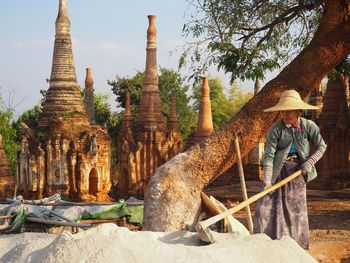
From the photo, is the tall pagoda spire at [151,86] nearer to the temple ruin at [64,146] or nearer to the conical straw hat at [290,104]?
the temple ruin at [64,146]

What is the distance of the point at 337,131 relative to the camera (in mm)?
17984

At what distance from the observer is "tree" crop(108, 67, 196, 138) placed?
36.7 meters

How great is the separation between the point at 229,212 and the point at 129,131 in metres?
17.8

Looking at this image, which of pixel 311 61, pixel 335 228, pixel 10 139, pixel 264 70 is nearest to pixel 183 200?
pixel 311 61

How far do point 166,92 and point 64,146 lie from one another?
1911 cm

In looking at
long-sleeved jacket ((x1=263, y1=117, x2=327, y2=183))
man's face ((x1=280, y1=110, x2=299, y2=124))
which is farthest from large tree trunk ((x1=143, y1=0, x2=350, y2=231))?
man's face ((x1=280, y1=110, x2=299, y2=124))

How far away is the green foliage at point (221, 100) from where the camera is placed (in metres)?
40.8

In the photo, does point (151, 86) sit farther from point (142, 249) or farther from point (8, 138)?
point (142, 249)

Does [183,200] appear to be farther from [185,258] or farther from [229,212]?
[185,258]

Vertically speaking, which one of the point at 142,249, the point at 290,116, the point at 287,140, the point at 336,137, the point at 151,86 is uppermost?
the point at 151,86

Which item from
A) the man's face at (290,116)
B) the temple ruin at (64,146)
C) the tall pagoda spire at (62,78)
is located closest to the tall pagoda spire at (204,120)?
the temple ruin at (64,146)

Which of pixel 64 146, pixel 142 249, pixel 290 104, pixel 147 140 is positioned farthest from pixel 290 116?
pixel 147 140

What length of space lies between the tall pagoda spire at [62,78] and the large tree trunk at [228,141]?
1404 centimetres

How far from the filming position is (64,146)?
20094 mm
